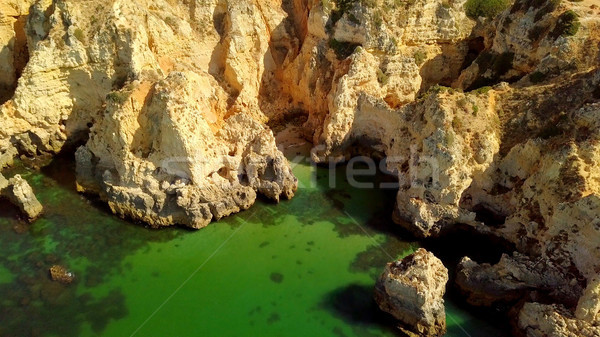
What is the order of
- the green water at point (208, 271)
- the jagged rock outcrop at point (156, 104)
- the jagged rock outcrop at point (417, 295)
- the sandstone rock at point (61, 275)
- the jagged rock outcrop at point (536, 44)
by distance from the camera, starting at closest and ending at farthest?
the jagged rock outcrop at point (417, 295) → the green water at point (208, 271) → the sandstone rock at point (61, 275) → the jagged rock outcrop at point (156, 104) → the jagged rock outcrop at point (536, 44)

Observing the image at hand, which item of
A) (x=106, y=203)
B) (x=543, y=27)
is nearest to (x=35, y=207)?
(x=106, y=203)

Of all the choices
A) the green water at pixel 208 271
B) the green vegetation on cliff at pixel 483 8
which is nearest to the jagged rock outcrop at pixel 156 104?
the green water at pixel 208 271

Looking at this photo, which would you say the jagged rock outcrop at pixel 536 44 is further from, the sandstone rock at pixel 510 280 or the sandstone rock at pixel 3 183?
the sandstone rock at pixel 3 183

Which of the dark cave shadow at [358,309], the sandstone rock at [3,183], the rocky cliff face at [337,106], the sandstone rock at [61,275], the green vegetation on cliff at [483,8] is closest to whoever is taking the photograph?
the dark cave shadow at [358,309]

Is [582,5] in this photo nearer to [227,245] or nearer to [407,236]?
[407,236]

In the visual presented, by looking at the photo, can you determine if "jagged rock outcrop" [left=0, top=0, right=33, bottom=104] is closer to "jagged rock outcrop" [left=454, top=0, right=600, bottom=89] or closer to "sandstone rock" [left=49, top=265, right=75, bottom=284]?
"sandstone rock" [left=49, top=265, right=75, bottom=284]

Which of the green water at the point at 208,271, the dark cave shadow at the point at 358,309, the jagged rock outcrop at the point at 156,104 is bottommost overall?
the dark cave shadow at the point at 358,309

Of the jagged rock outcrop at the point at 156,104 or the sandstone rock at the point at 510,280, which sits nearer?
the sandstone rock at the point at 510,280

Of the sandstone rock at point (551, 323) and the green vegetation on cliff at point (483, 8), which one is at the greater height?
the green vegetation on cliff at point (483, 8)
